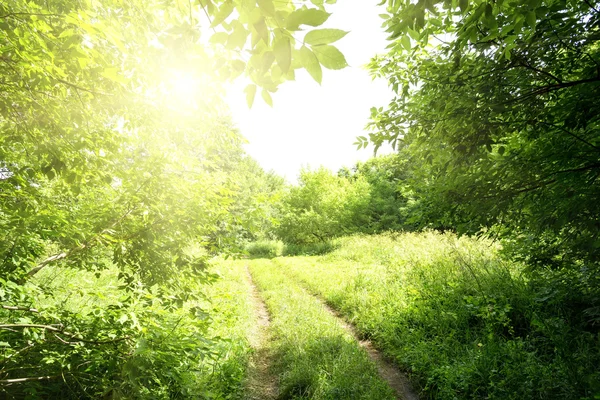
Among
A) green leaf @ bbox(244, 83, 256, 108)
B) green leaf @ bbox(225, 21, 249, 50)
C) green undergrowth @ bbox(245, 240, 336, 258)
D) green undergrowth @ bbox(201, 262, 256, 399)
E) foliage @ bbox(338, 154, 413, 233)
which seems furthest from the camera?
foliage @ bbox(338, 154, 413, 233)

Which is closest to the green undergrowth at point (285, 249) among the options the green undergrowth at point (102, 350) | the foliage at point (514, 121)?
the foliage at point (514, 121)

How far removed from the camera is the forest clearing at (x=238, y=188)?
81.4 inches

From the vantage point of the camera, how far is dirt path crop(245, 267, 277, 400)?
4418 mm

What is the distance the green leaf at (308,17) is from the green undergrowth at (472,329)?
8.53 feet

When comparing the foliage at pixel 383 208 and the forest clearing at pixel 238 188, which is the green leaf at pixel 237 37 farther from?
the foliage at pixel 383 208

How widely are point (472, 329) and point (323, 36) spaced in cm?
571

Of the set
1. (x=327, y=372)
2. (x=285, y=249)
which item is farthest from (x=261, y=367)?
(x=285, y=249)

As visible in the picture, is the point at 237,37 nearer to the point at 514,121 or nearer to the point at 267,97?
the point at 267,97

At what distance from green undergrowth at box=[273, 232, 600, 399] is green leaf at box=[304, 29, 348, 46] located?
2.52 metres

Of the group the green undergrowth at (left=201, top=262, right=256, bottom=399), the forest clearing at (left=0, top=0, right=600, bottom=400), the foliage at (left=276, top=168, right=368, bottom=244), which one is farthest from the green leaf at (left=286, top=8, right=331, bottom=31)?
the foliage at (left=276, top=168, right=368, bottom=244)

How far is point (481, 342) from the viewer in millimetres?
4492

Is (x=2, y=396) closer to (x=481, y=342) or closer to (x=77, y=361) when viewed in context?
(x=77, y=361)

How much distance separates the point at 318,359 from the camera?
4930 mm

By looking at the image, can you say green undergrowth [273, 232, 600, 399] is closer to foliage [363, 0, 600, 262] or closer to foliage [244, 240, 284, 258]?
foliage [363, 0, 600, 262]
